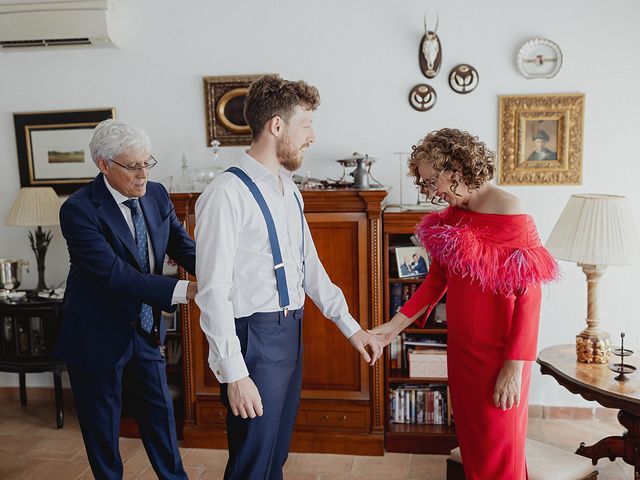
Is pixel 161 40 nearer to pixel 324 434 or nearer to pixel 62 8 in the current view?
pixel 62 8

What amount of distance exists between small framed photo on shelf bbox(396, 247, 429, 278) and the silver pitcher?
246cm

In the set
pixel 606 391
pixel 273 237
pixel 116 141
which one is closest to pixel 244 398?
pixel 273 237

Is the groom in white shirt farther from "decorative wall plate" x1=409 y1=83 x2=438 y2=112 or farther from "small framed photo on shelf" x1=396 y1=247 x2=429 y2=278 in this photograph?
"decorative wall plate" x1=409 y1=83 x2=438 y2=112

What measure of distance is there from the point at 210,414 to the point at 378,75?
7.39ft

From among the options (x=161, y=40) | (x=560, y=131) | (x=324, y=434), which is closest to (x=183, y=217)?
(x=161, y=40)

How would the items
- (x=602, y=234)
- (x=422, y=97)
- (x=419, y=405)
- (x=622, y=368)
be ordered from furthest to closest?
(x=422, y=97), (x=419, y=405), (x=602, y=234), (x=622, y=368)

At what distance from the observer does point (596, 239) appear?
2.81 metres

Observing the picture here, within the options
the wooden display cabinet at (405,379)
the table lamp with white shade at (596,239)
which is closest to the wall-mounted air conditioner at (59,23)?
the wooden display cabinet at (405,379)

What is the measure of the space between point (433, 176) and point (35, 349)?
113 inches

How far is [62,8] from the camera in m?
3.77

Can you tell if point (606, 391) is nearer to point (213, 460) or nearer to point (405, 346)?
point (405, 346)

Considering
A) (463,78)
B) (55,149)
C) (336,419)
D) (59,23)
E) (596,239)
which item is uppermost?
(59,23)

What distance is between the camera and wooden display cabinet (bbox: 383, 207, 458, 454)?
3.38m

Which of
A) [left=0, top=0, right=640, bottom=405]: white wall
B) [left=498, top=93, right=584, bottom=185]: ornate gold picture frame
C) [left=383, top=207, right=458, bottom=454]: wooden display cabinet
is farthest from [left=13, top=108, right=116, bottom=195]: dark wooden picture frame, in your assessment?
[left=498, top=93, right=584, bottom=185]: ornate gold picture frame
